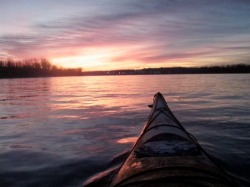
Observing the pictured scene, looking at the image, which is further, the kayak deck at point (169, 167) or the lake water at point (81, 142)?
the lake water at point (81, 142)

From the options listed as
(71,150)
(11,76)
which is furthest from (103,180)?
(11,76)

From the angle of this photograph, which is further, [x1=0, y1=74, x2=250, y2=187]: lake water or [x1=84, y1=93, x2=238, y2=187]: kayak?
[x1=0, y1=74, x2=250, y2=187]: lake water

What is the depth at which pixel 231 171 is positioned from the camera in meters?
7.63

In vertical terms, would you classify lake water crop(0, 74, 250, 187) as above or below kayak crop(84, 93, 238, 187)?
below

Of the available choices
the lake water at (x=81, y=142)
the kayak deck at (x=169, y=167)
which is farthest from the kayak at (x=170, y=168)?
the lake water at (x=81, y=142)

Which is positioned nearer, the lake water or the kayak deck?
the kayak deck

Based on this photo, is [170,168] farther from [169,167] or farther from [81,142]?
[81,142]

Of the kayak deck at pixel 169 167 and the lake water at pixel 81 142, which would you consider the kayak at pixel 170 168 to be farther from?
the lake water at pixel 81 142

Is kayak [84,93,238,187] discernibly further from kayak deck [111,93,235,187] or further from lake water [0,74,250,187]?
lake water [0,74,250,187]

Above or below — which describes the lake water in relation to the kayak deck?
below

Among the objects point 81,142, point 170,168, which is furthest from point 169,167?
point 81,142

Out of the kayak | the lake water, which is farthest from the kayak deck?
the lake water

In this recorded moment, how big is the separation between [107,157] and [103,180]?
2011mm

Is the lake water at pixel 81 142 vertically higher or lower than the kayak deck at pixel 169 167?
lower
